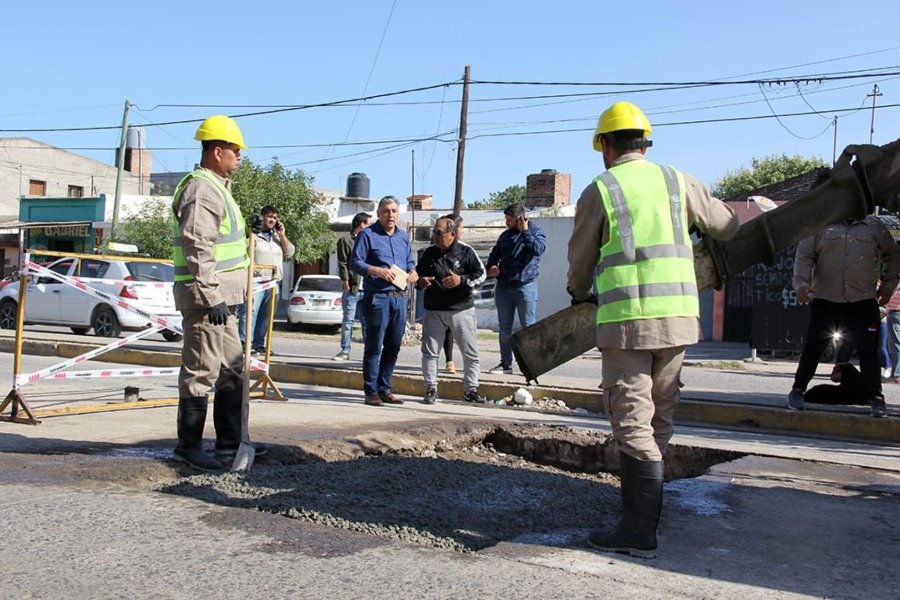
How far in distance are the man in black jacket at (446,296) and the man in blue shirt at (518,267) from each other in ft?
5.48

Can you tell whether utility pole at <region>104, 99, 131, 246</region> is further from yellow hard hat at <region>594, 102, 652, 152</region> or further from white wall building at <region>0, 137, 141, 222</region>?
yellow hard hat at <region>594, 102, 652, 152</region>

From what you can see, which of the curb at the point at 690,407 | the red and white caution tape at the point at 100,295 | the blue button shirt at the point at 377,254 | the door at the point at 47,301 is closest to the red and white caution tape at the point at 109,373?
the red and white caution tape at the point at 100,295

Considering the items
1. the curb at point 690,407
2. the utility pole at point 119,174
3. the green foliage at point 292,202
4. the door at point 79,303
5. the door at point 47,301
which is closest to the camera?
the curb at point 690,407

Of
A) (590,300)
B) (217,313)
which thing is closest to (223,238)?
(217,313)

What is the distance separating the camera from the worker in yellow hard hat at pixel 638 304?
12.2 feet

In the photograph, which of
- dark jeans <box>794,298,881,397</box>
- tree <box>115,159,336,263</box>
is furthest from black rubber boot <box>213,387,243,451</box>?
tree <box>115,159,336,263</box>

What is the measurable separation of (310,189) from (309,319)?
325 inches

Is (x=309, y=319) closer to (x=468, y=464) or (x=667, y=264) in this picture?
(x=468, y=464)

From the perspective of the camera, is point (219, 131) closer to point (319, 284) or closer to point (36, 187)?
point (319, 284)

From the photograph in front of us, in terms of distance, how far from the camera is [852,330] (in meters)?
7.66

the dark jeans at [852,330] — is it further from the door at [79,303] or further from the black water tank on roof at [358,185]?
the black water tank on roof at [358,185]

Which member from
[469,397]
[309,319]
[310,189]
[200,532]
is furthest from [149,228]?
[200,532]

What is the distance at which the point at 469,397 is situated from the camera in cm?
901

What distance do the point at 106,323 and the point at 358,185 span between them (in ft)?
70.5
